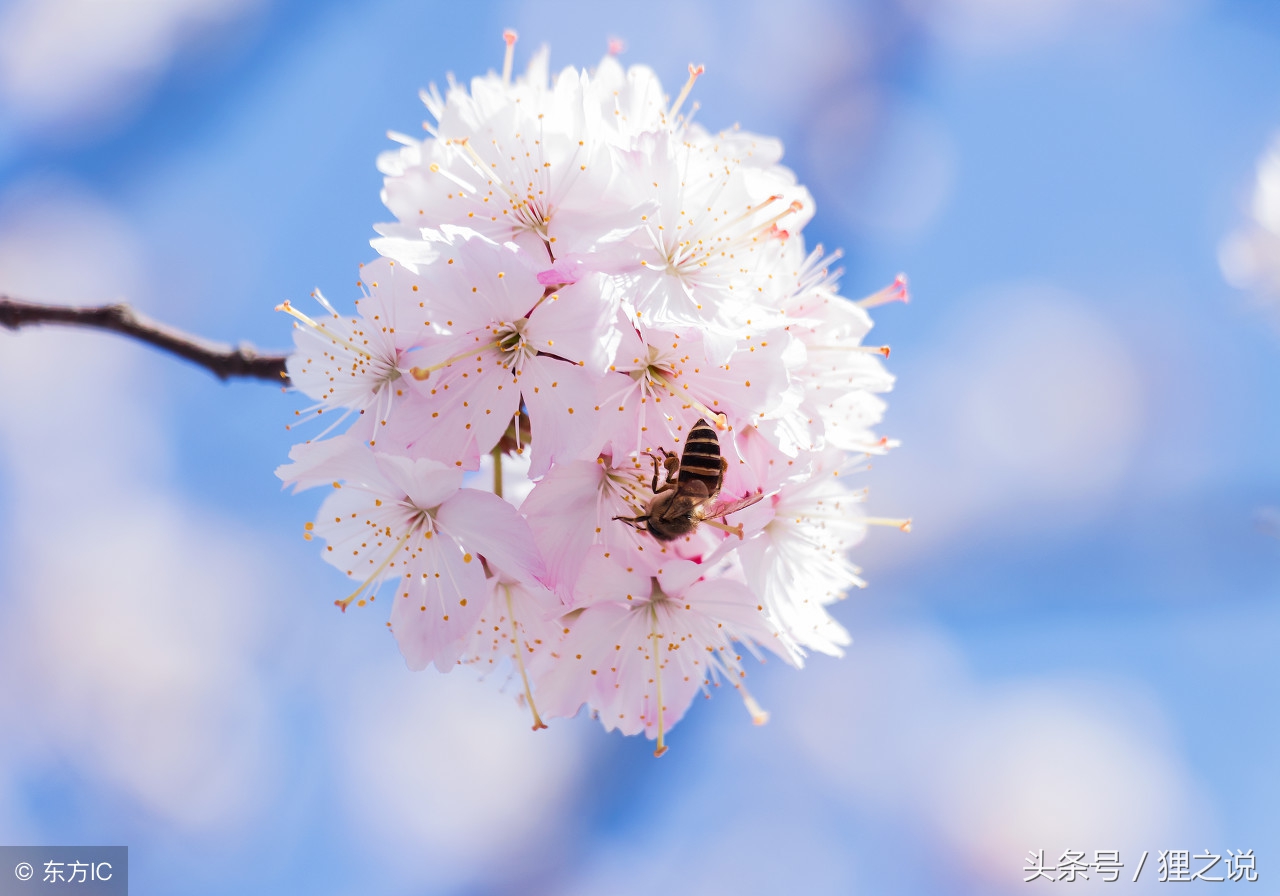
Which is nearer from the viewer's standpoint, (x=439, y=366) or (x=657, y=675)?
(x=439, y=366)

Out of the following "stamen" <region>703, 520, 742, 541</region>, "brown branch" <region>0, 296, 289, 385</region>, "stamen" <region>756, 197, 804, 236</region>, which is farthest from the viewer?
"brown branch" <region>0, 296, 289, 385</region>

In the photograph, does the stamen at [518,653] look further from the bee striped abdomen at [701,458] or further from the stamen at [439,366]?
the bee striped abdomen at [701,458]

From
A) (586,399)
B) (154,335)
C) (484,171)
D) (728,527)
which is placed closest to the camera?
(586,399)

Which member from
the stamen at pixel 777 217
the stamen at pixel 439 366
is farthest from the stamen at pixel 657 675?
the stamen at pixel 777 217

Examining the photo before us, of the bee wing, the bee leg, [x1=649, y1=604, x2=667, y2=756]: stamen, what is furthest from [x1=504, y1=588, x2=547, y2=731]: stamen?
the bee wing

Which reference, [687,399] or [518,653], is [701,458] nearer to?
[687,399]

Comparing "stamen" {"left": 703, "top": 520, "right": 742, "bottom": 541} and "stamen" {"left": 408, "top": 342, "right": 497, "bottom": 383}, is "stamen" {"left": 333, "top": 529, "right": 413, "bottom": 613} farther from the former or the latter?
"stamen" {"left": 703, "top": 520, "right": 742, "bottom": 541}

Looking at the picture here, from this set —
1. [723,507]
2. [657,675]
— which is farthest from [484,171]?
[657,675]
